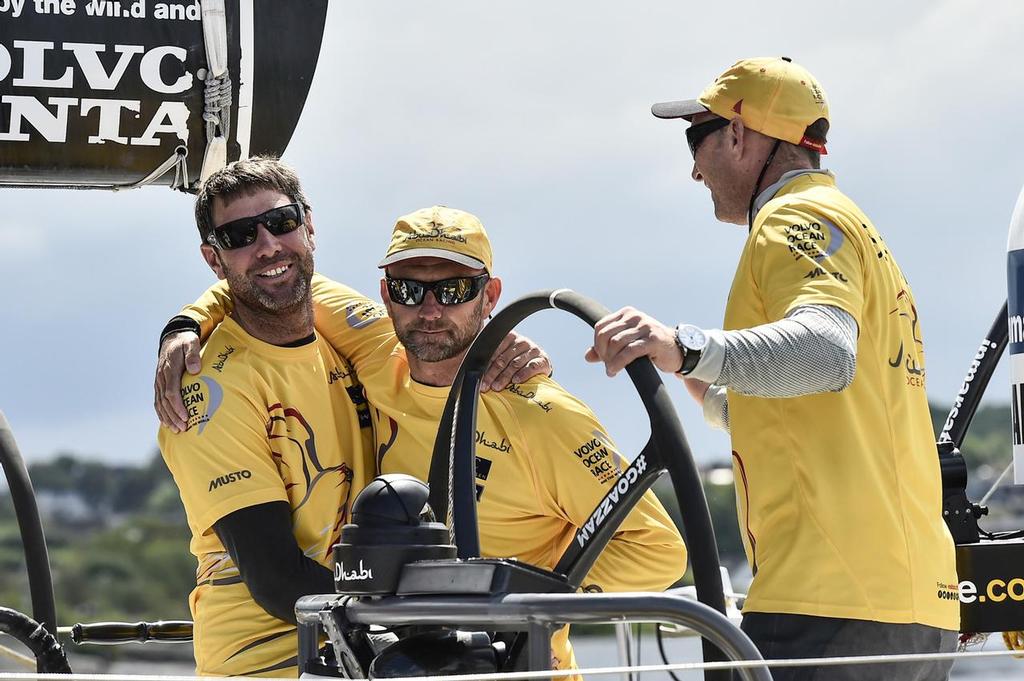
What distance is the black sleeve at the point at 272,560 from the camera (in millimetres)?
3004

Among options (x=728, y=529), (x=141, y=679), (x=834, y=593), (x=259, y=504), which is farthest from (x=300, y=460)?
(x=728, y=529)

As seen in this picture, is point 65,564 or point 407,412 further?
point 65,564

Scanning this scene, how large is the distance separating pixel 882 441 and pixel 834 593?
26 cm

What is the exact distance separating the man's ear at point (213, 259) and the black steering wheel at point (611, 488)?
82 cm

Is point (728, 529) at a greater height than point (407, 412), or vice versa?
point (407, 412)

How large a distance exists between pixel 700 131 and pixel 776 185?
0.62 feet

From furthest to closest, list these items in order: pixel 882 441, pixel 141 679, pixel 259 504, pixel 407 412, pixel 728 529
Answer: pixel 728 529 < pixel 407 412 < pixel 259 504 < pixel 882 441 < pixel 141 679

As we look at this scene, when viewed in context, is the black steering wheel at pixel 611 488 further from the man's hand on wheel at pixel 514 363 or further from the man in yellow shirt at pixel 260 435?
the man in yellow shirt at pixel 260 435

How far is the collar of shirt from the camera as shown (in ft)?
8.67

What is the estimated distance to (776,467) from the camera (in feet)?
8.16

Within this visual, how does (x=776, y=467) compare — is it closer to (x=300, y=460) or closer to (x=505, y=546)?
(x=505, y=546)

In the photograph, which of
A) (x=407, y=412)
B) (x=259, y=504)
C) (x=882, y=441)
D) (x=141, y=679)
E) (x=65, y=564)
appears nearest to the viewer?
(x=141, y=679)

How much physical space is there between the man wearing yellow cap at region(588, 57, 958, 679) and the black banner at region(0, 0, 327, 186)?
61.4 inches

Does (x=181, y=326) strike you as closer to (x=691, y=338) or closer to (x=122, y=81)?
(x=122, y=81)
